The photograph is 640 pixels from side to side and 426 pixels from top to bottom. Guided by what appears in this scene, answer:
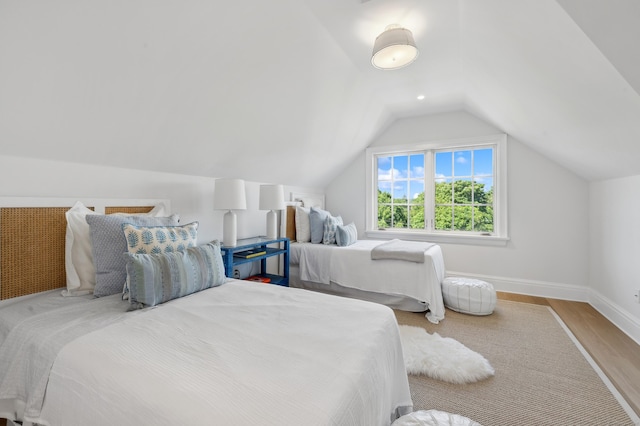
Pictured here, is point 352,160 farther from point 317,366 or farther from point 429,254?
point 317,366

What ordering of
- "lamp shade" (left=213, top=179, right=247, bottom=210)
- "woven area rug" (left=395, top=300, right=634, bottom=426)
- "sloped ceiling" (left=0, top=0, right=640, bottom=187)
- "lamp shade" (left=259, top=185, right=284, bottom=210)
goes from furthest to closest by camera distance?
"lamp shade" (left=259, top=185, right=284, bottom=210), "lamp shade" (left=213, top=179, right=247, bottom=210), "woven area rug" (left=395, top=300, right=634, bottom=426), "sloped ceiling" (left=0, top=0, right=640, bottom=187)

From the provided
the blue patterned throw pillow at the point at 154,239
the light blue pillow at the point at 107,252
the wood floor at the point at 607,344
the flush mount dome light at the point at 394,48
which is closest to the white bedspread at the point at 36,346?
the light blue pillow at the point at 107,252

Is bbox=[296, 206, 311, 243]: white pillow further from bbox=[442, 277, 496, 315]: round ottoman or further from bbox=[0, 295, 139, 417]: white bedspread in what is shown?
bbox=[0, 295, 139, 417]: white bedspread

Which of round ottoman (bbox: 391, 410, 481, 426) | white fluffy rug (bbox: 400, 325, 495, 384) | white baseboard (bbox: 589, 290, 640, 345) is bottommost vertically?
white fluffy rug (bbox: 400, 325, 495, 384)

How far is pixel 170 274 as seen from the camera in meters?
1.45

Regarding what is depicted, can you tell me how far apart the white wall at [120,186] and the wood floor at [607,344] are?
4.04 ft

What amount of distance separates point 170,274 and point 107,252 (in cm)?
42

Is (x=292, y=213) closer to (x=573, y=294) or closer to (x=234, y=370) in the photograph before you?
(x=234, y=370)

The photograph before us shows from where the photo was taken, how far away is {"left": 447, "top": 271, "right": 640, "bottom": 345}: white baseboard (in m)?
2.39

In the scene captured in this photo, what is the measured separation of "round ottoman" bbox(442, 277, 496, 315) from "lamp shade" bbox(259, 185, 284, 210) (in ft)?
6.56

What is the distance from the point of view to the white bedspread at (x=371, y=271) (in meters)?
2.78

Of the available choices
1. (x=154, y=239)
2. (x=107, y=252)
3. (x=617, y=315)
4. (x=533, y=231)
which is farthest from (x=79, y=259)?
(x=533, y=231)

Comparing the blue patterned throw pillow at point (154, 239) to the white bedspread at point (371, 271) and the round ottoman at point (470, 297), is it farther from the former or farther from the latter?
the round ottoman at point (470, 297)

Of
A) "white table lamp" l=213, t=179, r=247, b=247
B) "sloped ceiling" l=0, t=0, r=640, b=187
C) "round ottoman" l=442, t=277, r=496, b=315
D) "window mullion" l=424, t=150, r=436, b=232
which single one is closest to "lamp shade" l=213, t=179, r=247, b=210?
"white table lamp" l=213, t=179, r=247, b=247
